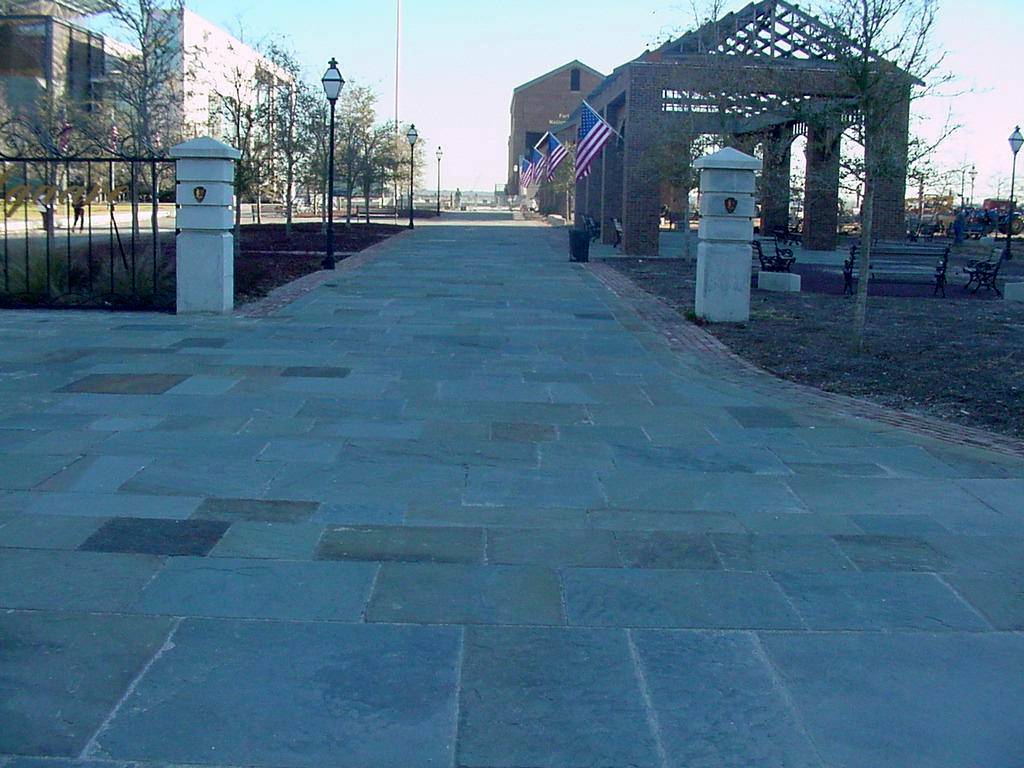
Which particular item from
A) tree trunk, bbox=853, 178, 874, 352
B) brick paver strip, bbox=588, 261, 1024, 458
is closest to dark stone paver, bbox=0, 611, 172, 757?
brick paver strip, bbox=588, 261, 1024, 458

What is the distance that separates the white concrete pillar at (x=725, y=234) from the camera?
1519 cm

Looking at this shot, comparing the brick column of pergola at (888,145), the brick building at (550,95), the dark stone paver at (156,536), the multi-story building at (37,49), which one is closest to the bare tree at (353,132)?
the multi-story building at (37,49)

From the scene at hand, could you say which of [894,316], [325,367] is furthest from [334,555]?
[894,316]

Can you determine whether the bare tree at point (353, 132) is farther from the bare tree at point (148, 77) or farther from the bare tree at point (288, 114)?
the bare tree at point (148, 77)

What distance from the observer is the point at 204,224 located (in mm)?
15000

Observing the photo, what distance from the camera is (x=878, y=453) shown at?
26.6 feet

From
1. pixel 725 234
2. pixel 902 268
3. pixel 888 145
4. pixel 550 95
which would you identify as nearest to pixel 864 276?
pixel 888 145

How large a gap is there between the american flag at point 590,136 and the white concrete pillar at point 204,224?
16035mm

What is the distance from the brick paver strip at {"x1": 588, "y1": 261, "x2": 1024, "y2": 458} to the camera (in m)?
8.63

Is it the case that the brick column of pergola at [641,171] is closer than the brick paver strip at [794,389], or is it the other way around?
the brick paver strip at [794,389]

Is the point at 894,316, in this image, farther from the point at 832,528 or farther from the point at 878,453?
the point at 832,528

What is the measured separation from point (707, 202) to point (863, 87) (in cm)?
339

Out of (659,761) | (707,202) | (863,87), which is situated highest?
(863,87)

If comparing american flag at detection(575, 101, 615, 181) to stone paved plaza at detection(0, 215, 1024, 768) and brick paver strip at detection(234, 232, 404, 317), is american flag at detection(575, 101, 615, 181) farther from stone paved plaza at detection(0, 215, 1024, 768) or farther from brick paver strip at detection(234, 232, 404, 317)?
stone paved plaza at detection(0, 215, 1024, 768)
